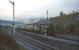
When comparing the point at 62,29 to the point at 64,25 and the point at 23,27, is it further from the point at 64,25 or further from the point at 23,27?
the point at 23,27

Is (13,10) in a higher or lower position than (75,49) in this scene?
higher

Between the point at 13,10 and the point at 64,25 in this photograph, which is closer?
the point at 13,10

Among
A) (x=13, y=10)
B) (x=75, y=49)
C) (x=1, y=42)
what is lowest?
(x=75, y=49)

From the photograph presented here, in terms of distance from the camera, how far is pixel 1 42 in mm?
13953

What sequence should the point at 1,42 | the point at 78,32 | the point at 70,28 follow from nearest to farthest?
the point at 1,42 → the point at 78,32 → the point at 70,28

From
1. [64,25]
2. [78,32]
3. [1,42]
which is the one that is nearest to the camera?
[1,42]

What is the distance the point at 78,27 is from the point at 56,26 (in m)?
7.23

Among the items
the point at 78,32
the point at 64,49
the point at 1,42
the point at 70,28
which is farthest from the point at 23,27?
the point at 1,42

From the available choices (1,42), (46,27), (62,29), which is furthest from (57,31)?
(1,42)

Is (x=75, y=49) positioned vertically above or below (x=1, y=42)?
below

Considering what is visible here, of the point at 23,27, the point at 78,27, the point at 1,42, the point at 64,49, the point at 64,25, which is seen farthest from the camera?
the point at 23,27

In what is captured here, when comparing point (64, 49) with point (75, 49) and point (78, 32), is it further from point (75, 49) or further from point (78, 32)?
point (78, 32)

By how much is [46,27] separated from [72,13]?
9418 millimetres

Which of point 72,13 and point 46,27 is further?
point 72,13
